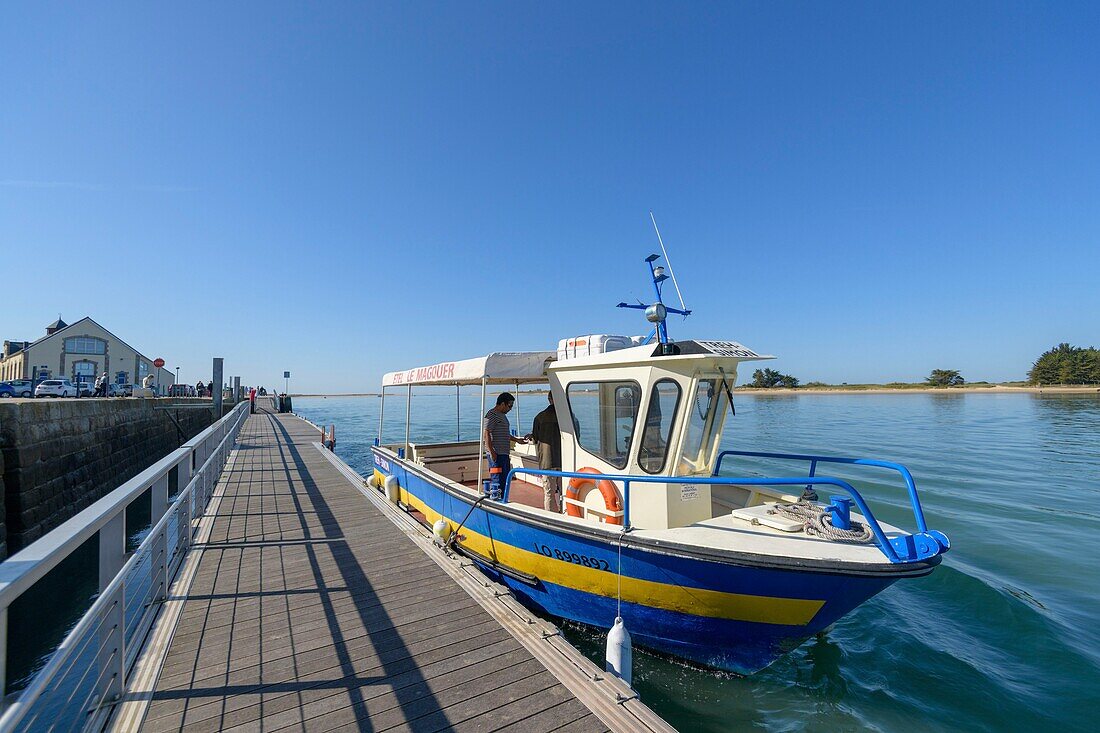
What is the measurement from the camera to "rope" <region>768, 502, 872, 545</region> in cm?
425

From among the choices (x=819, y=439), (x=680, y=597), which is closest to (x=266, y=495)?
(x=680, y=597)

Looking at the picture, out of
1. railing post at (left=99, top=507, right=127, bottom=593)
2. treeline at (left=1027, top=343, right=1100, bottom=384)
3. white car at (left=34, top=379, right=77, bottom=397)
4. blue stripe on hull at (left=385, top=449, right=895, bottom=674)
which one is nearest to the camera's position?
railing post at (left=99, top=507, right=127, bottom=593)

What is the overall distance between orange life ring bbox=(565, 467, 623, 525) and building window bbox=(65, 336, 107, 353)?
50913mm

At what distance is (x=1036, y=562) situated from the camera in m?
8.13

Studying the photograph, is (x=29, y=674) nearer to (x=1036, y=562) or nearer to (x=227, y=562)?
(x=227, y=562)

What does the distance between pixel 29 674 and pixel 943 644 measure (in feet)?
33.9

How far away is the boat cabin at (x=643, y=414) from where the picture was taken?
200 inches

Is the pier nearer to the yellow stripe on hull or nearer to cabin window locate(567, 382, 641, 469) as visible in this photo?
the yellow stripe on hull

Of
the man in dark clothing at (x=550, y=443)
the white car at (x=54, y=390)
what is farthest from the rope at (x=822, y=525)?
the white car at (x=54, y=390)

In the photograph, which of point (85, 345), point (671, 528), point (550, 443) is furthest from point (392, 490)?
point (85, 345)

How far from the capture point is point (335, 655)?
11.9 feet

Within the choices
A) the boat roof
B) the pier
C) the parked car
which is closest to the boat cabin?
the boat roof

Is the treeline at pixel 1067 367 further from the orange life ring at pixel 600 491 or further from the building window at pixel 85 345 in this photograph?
the building window at pixel 85 345

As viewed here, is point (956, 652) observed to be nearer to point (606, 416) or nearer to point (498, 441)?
point (606, 416)
